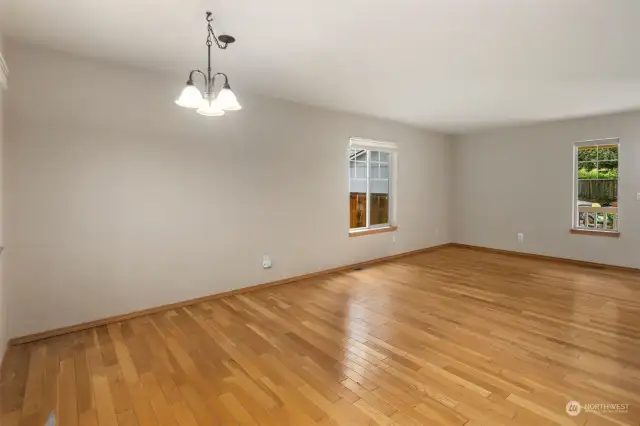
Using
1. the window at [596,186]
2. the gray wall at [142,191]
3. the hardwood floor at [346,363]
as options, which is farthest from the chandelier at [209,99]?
the window at [596,186]

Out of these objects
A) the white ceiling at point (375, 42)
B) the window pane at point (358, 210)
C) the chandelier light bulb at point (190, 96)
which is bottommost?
the window pane at point (358, 210)

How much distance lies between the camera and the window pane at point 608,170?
16.6 ft

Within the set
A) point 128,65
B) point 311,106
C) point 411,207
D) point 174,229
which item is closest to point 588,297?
point 411,207

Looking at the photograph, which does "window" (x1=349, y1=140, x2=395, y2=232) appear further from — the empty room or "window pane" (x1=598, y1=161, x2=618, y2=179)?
"window pane" (x1=598, y1=161, x2=618, y2=179)

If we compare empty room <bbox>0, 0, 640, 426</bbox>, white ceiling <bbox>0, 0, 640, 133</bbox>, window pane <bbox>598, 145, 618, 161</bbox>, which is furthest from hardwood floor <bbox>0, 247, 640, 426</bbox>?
window pane <bbox>598, 145, 618, 161</bbox>

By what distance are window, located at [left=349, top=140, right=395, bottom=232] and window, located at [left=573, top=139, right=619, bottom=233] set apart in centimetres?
302

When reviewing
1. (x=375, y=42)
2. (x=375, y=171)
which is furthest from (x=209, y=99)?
(x=375, y=171)

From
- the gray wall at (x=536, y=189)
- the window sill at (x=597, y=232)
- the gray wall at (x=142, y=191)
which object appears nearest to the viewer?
the gray wall at (x=142, y=191)

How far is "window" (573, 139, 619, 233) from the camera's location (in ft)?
16.8

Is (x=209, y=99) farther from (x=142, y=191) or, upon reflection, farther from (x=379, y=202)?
(x=379, y=202)

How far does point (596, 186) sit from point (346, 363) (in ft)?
17.5

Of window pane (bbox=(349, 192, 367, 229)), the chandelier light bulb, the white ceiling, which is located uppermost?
the white ceiling

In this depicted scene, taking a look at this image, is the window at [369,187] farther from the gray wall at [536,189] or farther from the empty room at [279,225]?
the gray wall at [536,189]

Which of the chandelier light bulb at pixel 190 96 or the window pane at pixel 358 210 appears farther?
the window pane at pixel 358 210
